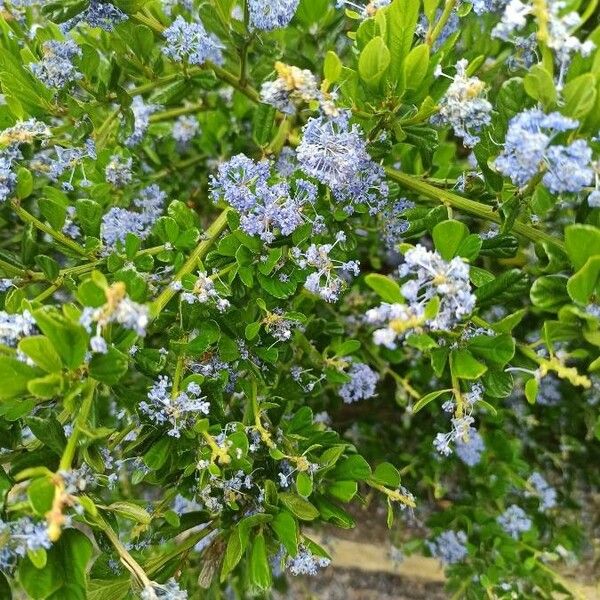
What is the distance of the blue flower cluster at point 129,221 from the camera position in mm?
1538

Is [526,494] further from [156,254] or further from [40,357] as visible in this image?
[40,357]

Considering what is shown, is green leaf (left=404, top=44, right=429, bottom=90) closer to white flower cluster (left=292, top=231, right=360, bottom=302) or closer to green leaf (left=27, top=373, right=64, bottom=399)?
white flower cluster (left=292, top=231, right=360, bottom=302)

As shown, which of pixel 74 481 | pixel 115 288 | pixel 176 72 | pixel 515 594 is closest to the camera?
pixel 115 288

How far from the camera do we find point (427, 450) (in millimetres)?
2041

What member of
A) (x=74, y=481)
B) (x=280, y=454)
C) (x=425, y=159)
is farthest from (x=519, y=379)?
(x=74, y=481)

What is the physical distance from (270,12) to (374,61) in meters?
0.33

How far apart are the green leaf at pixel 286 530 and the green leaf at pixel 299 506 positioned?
2 cm

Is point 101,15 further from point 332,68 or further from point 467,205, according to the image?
point 467,205

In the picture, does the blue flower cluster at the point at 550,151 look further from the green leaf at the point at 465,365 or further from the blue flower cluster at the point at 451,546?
the blue flower cluster at the point at 451,546

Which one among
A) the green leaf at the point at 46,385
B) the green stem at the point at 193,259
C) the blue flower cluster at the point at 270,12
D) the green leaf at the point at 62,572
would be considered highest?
Result: the blue flower cluster at the point at 270,12

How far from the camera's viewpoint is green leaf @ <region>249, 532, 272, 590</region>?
1.24 m

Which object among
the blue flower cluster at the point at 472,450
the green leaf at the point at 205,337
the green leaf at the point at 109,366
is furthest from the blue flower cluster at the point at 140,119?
the blue flower cluster at the point at 472,450

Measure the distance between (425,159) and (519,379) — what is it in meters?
0.84

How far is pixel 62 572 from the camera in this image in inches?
42.0
